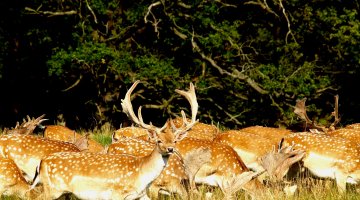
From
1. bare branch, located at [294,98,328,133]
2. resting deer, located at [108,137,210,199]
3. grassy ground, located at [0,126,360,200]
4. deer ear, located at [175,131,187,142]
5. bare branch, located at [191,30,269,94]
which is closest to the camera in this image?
deer ear, located at [175,131,187,142]

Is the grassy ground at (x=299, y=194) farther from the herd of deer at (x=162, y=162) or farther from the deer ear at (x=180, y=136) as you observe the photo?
the deer ear at (x=180, y=136)

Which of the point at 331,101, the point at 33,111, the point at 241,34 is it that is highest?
the point at 241,34

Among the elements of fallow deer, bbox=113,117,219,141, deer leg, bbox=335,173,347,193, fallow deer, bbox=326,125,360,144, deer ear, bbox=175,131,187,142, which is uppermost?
deer ear, bbox=175,131,187,142

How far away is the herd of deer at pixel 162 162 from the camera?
271 inches

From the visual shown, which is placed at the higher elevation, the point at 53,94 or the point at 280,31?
the point at 280,31

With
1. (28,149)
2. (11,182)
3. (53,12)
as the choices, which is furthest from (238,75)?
(11,182)

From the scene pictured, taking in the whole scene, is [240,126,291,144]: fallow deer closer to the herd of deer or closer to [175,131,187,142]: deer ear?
the herd of deer

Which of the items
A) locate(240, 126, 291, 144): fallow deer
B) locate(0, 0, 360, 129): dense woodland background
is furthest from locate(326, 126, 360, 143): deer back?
locate(0, 0, 360, 129): dense woodland background

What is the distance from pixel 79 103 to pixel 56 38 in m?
2.10

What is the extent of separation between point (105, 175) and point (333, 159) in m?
2.85

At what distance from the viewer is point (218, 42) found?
16016mm

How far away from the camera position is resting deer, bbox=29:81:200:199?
269 inches

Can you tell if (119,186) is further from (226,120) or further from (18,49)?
(18,49)

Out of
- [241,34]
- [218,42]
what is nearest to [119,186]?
[218,42]
